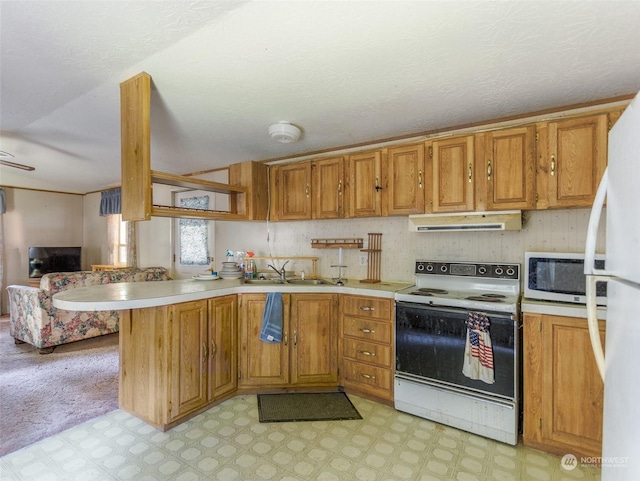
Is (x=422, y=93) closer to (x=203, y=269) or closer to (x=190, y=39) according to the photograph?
(x=190, y=39)

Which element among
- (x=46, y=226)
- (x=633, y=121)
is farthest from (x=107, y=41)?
(x=46, y=226)

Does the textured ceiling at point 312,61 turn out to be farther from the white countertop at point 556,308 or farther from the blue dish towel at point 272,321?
the blue dish towel at point 272,321

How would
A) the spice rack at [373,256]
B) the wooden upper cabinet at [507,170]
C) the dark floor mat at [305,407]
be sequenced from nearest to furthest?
the wooden upper cabinet at [507,170] < the dark floor mat at [305,407] < the spice rack at [373,256]

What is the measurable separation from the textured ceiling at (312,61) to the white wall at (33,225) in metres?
3.91

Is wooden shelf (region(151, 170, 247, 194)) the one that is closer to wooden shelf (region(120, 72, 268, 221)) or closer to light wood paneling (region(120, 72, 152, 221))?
wooden shelf (region(120, 72, 268, 221))

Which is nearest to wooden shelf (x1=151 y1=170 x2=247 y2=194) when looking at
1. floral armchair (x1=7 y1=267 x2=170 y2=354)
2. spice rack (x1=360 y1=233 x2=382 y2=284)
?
spice rack (x1=360 y1=233 x2=382 y2=284)

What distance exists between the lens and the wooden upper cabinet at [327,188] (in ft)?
9.70

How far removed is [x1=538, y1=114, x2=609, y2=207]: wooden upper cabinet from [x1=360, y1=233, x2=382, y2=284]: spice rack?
1.36 metres

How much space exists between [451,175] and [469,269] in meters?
0.77

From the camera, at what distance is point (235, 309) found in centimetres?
271

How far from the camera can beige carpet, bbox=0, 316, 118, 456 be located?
7.18 feet

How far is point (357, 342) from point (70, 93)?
9.11ft

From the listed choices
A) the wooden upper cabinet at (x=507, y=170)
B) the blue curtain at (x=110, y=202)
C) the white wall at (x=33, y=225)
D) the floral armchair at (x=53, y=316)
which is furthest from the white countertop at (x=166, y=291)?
the white wall at (x=33, y=225)
